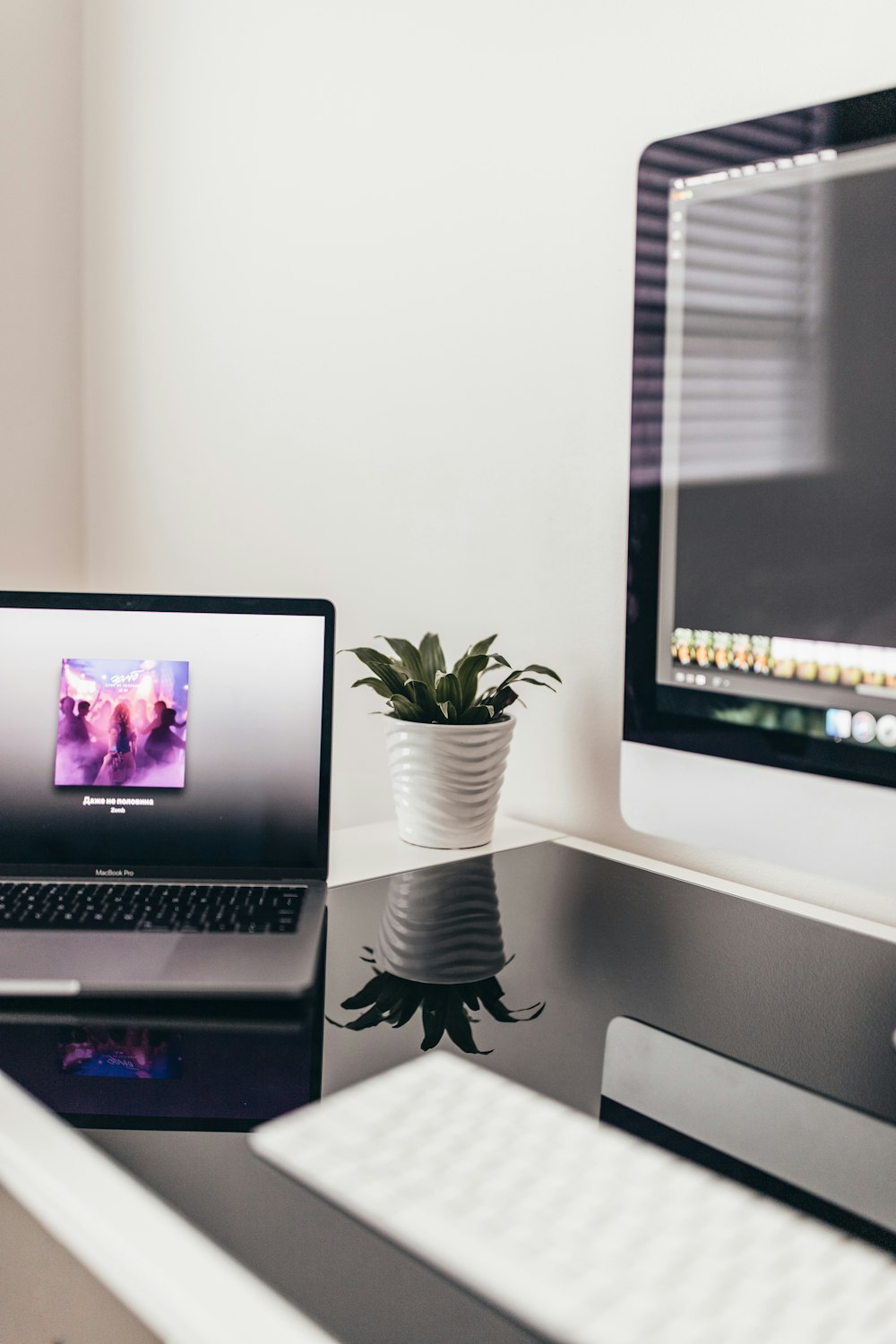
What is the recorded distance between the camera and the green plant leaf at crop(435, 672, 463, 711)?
1.09m

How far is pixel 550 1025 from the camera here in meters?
0.71

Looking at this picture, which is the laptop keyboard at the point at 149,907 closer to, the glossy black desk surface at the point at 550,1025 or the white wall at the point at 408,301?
the glossy black desk surface at the point at 550,1025

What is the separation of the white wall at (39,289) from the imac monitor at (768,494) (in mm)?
1323

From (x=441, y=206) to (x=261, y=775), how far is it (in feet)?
2.40

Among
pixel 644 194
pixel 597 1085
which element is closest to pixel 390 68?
pixel 644 194

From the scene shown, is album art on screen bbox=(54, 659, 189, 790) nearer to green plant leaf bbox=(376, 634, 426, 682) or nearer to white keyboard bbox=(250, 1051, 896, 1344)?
green plant leaf bbox=(376, 634, 426, 682)

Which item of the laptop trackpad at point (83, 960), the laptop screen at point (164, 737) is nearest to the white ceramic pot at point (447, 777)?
the laptop screen at point (164, 737)

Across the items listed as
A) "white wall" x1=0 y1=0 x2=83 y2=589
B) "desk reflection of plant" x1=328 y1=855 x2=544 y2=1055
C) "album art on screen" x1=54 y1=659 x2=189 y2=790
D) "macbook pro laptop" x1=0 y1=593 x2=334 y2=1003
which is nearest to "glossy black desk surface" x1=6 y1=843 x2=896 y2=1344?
"desk reflection of plant" x1=328 y1=855 x2=544 y2=1055

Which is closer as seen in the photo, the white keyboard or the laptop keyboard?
the white keyboard

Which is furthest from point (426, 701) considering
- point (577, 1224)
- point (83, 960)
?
point (577, 1224)

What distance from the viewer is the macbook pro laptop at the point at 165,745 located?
0.98 metres

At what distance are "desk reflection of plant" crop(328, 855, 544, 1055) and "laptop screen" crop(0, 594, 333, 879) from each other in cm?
11

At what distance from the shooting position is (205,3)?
5.33ft

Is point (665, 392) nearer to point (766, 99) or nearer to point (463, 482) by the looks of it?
point (766, 99)
